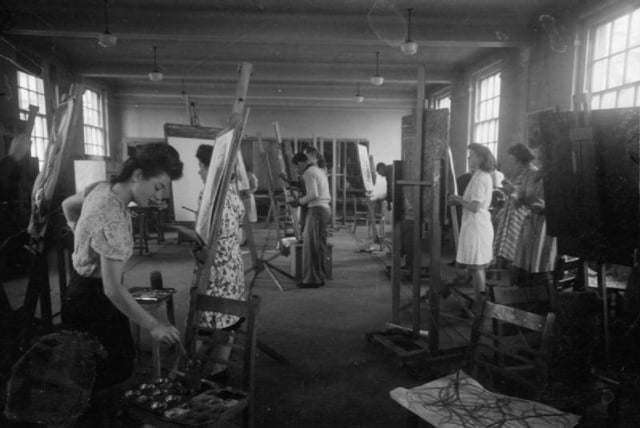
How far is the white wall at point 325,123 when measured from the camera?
44.5ft

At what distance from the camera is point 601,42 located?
5.39m

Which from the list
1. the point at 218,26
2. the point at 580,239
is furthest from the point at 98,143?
the point at 580,239

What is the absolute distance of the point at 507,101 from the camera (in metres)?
7.58

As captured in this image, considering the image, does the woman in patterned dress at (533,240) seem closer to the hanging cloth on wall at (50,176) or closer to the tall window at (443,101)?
the hanging cloth on wall at (50,176)

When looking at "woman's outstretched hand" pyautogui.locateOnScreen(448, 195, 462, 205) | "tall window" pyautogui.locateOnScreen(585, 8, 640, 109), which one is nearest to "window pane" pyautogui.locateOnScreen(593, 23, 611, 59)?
"tall window" pyautogui.locateOnScreen(585, 8, 640, 109)

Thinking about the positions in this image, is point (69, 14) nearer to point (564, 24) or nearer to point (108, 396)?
point (108, 396)

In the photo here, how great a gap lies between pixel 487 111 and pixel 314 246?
17.5ft

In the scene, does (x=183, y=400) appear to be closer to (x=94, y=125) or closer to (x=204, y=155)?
(x=204, y=155)

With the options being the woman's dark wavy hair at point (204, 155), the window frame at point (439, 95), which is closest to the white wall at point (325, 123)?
the window frame at point (439, 95)

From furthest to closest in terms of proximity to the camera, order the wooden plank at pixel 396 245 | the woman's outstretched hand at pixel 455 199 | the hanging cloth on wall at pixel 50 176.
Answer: the woman's outstretched hand at pixel 455 199
the wooden plank at pixel 396 245
the hanging cloth on wall at pixel 50 176

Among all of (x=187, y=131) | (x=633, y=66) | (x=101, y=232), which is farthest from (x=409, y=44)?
(x=101, y=232)

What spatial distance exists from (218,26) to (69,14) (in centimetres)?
217

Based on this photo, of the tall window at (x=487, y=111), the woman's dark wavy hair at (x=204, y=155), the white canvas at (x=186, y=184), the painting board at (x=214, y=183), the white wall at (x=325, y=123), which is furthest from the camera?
the white wall at (x=325, y=123)

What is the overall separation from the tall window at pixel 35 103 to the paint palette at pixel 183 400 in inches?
264
